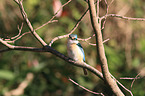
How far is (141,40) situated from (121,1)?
105cm

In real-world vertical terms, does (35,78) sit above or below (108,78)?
below

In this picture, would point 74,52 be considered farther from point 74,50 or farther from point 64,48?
point 64,48

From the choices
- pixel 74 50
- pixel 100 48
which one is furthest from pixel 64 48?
pixel 100 48

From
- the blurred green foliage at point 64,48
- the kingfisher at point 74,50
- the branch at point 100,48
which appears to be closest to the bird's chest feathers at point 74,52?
the kingfisher at point 74,50

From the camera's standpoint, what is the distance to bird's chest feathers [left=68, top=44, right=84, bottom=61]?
3173 millimetres

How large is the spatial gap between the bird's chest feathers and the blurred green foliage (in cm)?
261

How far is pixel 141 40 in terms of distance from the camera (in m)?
6.09

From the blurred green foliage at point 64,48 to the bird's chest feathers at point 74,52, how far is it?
103 inches

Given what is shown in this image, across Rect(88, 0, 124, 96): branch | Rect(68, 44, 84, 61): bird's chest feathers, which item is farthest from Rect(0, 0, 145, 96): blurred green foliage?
Rect(88, 0, 124, 96): branch

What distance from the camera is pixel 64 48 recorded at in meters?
5.95

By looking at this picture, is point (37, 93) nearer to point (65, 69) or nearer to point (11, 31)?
point (65, 69)

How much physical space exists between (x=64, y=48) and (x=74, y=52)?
9.12 feet

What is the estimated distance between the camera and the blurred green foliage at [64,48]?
5.91 meters

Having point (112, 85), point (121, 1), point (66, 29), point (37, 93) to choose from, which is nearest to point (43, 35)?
point (66, 29)
